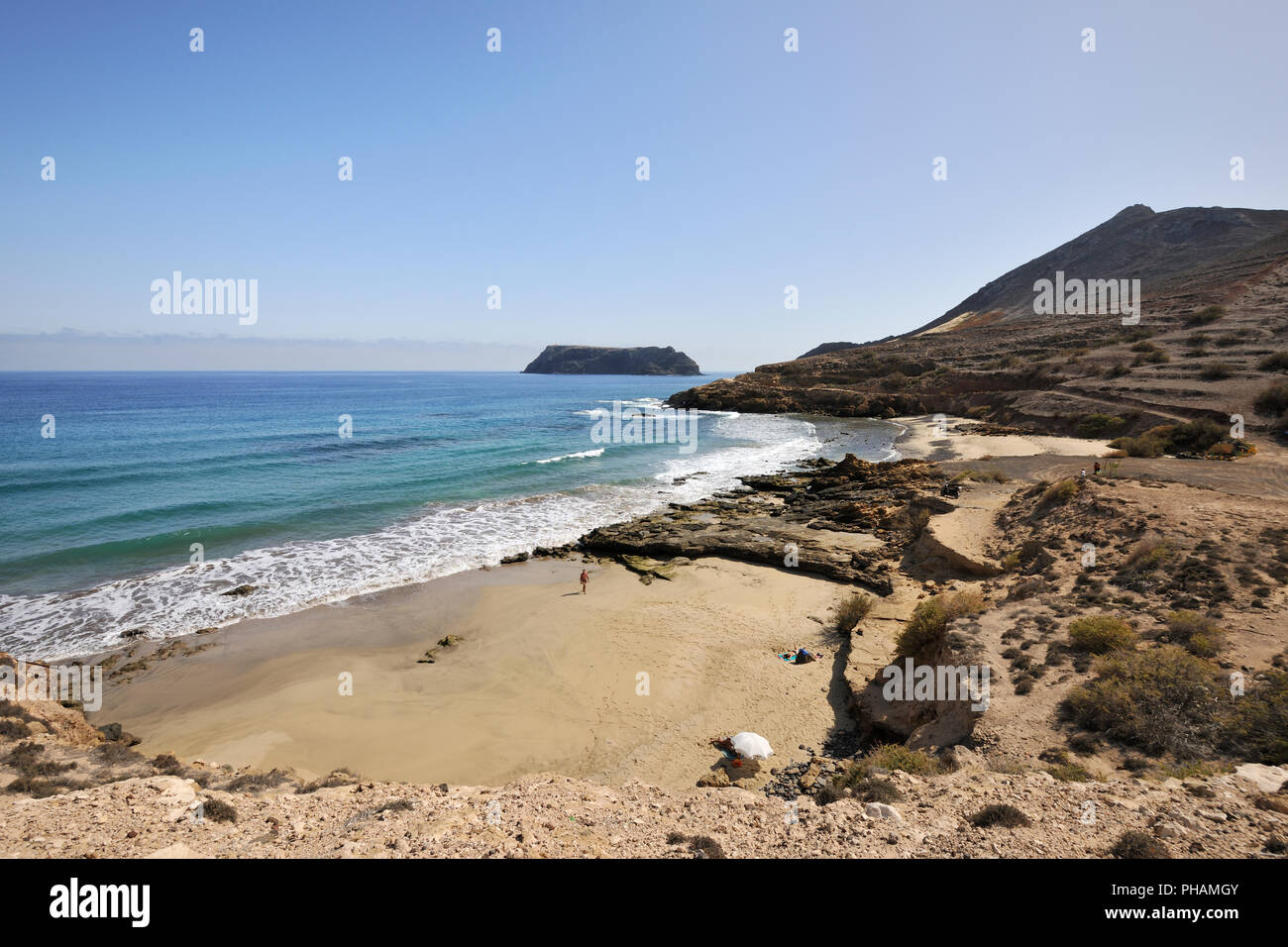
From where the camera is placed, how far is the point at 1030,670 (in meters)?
8.66

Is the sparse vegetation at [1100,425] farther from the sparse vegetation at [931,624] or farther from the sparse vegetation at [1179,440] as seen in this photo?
the sparse vegetation at [931,624]

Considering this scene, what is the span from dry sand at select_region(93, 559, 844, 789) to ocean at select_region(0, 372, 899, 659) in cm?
297

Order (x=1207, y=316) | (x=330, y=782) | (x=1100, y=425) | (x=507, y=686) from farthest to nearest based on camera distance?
(x=1207, y=316) → (x=1100, y=425) → (x=507, y=686) → (x=330, y=782)

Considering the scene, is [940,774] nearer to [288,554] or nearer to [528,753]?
[528,753]

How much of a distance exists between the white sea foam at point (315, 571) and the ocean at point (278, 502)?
0.23 ft

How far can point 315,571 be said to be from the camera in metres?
18.7

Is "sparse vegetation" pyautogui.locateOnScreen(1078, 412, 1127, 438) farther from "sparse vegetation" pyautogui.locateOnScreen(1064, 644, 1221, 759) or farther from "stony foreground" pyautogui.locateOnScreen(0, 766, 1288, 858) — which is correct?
"stony foreground" pyautogui.locateOnScreen(0, 766, 1288, 858)

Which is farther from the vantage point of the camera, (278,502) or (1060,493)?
(278,502)

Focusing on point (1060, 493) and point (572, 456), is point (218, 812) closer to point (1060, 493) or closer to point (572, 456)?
point (1060, 493)

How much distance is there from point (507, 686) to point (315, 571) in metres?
10.6

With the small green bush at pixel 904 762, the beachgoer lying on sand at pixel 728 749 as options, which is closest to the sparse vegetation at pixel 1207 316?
the small green bush at pixel 904 762

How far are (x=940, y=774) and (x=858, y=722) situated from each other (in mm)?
3259

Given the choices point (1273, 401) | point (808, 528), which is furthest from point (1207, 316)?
point (808, 528)
